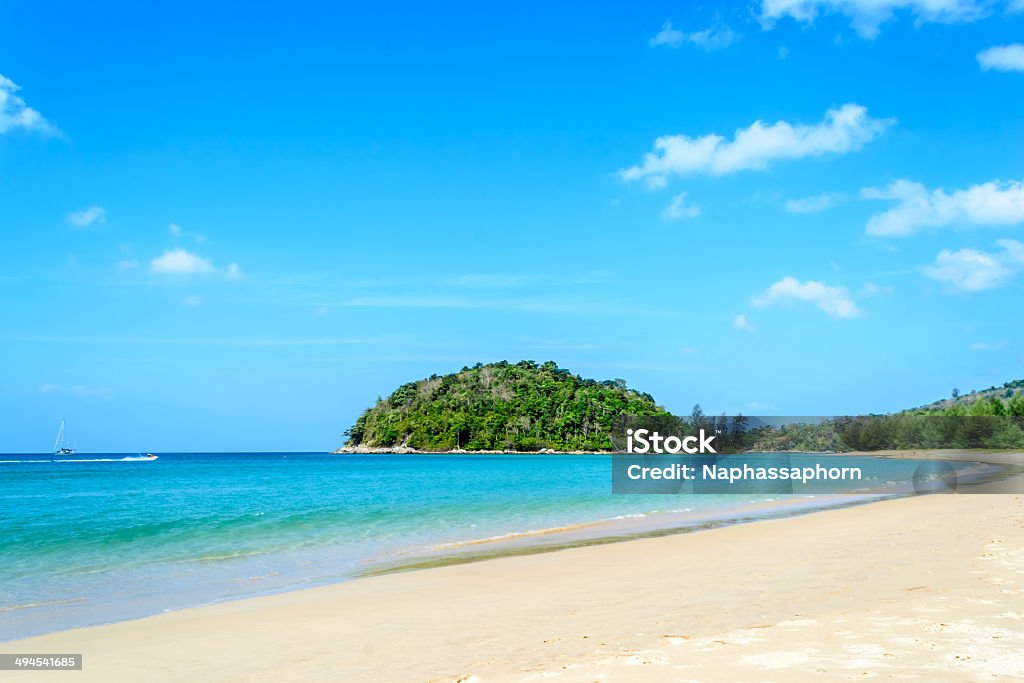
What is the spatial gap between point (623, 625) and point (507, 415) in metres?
171

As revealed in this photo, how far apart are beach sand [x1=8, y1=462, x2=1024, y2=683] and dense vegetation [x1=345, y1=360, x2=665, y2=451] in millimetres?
161204

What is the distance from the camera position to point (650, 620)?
370 inches

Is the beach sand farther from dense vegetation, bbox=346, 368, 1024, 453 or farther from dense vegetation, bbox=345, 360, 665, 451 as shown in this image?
dense vegetation, bbox=345, 360, 665, 451

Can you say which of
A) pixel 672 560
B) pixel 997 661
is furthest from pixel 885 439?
pixel 997 661

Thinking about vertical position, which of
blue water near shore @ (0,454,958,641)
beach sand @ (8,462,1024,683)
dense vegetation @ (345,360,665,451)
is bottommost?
blue water near shore @ (0,454,958,641)

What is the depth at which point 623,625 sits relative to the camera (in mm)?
9188

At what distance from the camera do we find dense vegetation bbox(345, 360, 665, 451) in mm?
175750

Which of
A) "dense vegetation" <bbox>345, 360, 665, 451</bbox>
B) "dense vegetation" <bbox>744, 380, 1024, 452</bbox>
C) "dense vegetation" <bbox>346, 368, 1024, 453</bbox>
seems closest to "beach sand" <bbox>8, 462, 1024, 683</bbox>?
"dense vegetation" <bbox>744, 380, 1024, 452</bbox>

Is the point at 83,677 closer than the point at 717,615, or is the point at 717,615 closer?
the point at 83,677

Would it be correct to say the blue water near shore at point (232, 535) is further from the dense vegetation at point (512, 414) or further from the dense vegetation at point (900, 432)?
the dense vegetation at point (512, 414)

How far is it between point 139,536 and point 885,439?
341 feet

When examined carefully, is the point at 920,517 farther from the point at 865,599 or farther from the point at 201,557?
the point at 201,557

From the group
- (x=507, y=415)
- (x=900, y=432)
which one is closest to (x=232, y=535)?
(x=900, y=432)

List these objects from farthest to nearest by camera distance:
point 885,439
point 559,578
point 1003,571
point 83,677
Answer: point 885,439 < point 559,578 < point 1003,571 < point 83,677
